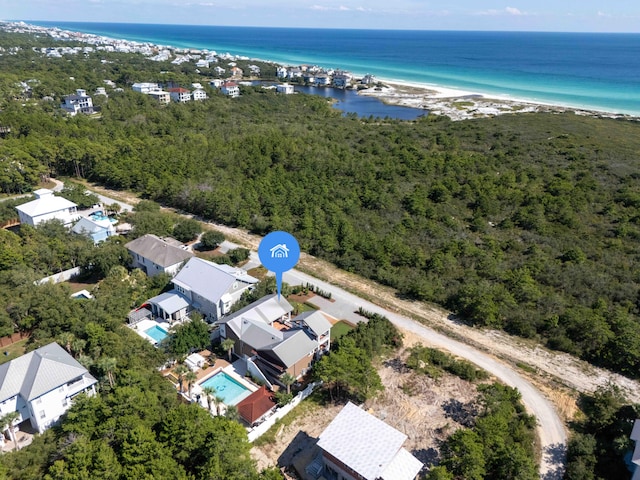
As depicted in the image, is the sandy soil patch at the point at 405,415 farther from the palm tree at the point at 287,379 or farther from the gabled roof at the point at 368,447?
the gabled roof at the point at 368,447

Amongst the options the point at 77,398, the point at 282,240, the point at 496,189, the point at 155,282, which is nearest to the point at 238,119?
the point at 496,189

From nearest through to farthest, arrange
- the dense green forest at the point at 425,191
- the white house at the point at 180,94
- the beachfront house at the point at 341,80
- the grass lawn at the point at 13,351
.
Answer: the grass lawn at the point at 13,351, the dense green forest at the point at 425,191, the white house at the point at 180,94, the beachfront house at the point at 341,80

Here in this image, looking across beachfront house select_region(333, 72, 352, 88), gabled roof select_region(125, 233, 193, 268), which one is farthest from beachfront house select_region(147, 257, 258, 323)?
beachfront house select_region(333, 72, 352, 88)

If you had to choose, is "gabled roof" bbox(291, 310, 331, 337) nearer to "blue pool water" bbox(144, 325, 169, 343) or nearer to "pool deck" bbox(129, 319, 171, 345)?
"blue pool water" bbox(144, 325, 169, 343)

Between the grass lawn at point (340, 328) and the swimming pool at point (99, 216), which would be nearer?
the grass lawn at point (340, 328)

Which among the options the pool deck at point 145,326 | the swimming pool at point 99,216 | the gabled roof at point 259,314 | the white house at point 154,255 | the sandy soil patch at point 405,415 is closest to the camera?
the sandy soil patch at point 405,415

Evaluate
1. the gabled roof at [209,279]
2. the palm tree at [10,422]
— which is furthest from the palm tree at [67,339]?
the gabled roof at [209,279]
